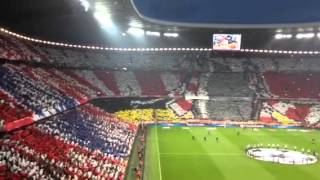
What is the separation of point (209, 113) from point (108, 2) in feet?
88.1

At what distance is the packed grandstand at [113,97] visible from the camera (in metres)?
29.3

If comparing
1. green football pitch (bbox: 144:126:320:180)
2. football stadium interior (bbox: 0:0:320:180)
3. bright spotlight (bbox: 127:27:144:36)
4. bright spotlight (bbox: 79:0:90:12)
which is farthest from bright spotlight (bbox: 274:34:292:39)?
bright spotlight (bbox: 79:0:90:12)

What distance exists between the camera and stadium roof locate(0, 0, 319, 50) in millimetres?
45531

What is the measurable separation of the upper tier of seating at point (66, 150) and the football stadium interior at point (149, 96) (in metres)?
0.13

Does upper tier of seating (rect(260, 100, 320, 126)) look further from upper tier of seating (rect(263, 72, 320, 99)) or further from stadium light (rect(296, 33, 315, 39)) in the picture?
stadium light (rect(296, 33, 315, 39))

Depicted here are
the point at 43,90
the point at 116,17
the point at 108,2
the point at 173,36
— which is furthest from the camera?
the point at 173,36

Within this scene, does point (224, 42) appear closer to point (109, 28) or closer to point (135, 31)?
point (135, 31)

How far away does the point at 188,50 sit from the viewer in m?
83.8

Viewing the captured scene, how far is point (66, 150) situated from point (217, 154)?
1692cm

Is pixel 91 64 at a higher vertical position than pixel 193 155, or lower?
higher

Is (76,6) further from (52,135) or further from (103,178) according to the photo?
(103,178)

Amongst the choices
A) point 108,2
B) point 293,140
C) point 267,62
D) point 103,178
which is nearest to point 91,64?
point 108,2

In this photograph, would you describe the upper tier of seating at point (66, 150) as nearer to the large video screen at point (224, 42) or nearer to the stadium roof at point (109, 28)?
the stadium roof at point (109, 28)

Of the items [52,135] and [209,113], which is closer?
[52,135]
